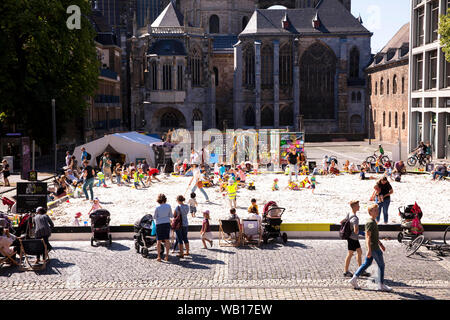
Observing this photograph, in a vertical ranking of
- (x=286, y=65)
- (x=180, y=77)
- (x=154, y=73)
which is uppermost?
(x=286, y=65)

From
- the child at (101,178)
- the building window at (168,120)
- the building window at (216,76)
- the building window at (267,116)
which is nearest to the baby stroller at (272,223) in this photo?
the child at (101,178)

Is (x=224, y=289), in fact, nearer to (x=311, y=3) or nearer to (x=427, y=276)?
(x=427, y=276)

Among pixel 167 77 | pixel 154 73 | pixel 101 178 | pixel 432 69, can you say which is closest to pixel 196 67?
pixel 167 77

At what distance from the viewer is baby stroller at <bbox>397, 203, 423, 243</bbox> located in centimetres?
1508

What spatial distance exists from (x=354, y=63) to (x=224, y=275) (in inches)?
2569

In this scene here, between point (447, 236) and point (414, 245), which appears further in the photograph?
point (447, 236)

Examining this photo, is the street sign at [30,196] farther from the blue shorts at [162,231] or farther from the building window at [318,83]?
the building window at [318,83]

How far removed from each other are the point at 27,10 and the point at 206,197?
18078 mm

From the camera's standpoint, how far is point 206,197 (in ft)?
73.2

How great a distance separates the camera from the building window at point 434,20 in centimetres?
4034

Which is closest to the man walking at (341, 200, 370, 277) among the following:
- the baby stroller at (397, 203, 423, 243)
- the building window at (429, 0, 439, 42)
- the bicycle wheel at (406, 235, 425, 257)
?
the bicycle wheel at (406, 235, 425, 257)

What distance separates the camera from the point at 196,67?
2707 inches

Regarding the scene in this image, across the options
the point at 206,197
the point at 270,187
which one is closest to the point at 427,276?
the point at 206,197

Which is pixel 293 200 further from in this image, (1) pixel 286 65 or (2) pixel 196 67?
(1) pixel 286 65
